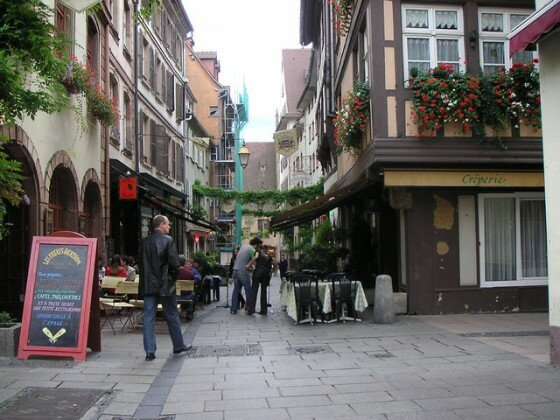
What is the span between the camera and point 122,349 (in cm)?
870

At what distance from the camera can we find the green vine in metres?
34.6

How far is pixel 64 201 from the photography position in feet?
42.7

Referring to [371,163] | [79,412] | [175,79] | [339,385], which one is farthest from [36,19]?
[175,79]

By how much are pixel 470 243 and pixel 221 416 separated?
845cm

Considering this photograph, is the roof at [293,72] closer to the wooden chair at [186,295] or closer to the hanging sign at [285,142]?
the hanging sign at [285,142]

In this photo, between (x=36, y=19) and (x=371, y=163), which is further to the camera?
(x=371, y=163)

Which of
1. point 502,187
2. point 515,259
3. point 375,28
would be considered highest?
point 375,28

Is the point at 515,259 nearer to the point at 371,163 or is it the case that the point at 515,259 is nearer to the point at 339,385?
the point at 371,163

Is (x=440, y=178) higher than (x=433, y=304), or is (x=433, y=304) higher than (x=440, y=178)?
(x=440, y=178)

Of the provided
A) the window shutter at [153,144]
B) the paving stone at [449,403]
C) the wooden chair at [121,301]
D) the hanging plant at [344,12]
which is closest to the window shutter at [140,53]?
the window shutter at [153,144]

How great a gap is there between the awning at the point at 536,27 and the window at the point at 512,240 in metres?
5.72

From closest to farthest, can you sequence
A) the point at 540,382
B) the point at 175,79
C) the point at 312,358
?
1. the point at 540,382
2. the point at 312,358
3. the point at 175,79

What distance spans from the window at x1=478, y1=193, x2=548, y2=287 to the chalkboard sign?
26.0ft

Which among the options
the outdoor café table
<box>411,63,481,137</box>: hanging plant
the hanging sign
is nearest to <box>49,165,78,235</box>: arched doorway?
the outdoor café table
